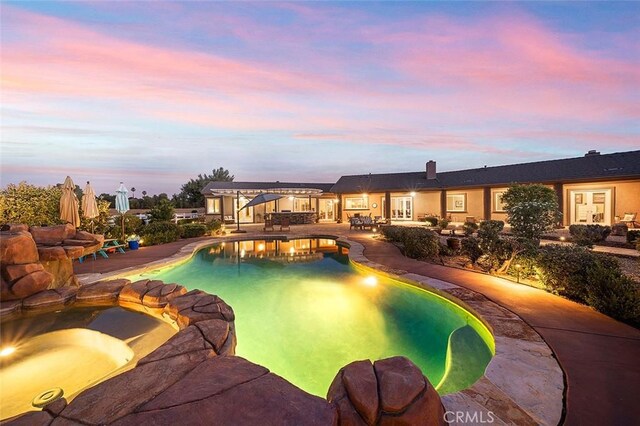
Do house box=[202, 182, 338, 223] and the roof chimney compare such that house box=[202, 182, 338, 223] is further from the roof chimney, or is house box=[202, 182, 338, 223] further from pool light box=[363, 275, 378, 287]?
pool light box=[363, 275, 378, 287]

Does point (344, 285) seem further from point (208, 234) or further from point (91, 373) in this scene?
point (208, 234)

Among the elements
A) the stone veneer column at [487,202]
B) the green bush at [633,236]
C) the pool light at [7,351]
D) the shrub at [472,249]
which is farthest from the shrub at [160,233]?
the stone veneer column at [487,202]

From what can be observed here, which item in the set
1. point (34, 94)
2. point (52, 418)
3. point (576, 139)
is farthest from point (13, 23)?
point (576, 139)

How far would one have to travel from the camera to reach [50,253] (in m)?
6.09

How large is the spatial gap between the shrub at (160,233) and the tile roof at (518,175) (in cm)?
1540

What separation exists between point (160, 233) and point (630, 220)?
24.9 metres

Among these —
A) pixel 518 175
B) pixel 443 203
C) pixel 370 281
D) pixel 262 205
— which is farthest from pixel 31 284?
pixel 518 175

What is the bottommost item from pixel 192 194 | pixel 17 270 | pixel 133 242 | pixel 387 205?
pixel 133 242

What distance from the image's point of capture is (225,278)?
9133 mm

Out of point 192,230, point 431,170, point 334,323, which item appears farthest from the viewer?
point 431,170

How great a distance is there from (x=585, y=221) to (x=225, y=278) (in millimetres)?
21957

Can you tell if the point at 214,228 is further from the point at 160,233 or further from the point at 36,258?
the point at 36,258

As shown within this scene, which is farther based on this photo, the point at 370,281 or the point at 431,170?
the point at 431,170

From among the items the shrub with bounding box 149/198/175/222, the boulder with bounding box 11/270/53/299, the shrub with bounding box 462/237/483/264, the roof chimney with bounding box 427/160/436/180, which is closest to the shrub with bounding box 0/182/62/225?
the boulder with bounding box 11/270/53/299
